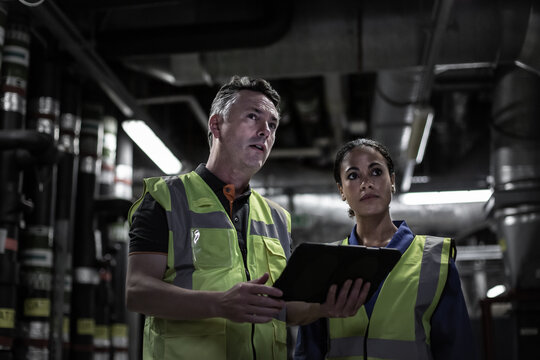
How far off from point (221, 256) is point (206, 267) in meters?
0.06

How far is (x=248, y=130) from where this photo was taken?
228 centimetres

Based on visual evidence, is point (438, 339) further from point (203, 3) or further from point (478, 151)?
point (478, 151)

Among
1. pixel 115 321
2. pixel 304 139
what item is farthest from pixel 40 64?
pixel 304 139

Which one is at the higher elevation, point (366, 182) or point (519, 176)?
point (519, 176)

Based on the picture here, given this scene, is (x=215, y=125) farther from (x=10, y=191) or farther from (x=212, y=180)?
(x=10, y=191)

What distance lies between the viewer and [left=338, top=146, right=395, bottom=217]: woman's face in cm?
252

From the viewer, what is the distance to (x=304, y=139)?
1007 centimetres

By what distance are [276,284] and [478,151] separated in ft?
29.3

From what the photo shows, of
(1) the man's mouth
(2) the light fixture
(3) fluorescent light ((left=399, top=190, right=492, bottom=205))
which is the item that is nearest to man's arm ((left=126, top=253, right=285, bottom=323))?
(1) the man's mouth

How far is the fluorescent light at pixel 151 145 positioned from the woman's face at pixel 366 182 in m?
3.84

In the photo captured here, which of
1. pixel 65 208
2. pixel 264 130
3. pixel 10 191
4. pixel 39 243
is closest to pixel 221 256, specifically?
pixel 264 130

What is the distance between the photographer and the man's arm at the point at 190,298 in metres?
1.84

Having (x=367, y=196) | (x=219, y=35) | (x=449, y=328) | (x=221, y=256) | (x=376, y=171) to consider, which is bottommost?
(x=449, y=328)

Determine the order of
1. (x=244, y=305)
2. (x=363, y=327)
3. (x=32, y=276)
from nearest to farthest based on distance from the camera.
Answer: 1. (x=244, y=305)
2. (x=363, y=327)
3. (x=32, y=276)
